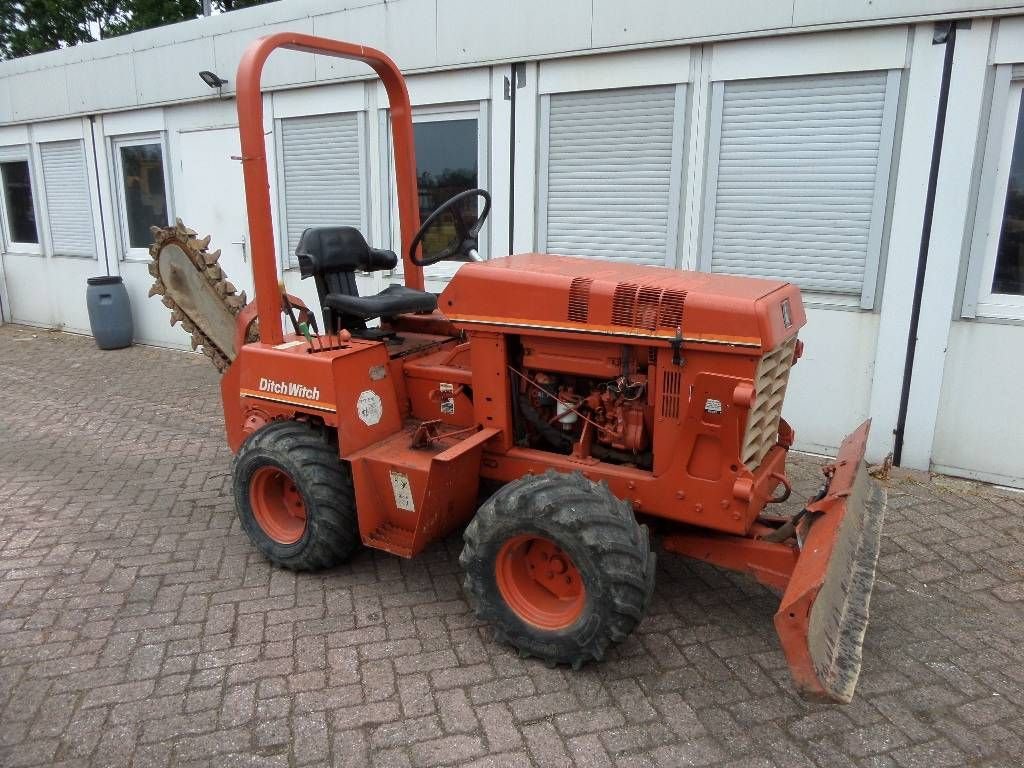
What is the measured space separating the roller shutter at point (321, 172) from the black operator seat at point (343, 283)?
3351 mm

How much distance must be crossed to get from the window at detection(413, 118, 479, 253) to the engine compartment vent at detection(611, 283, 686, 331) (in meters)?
3.54

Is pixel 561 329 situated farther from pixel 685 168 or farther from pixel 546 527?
pixel 685 168

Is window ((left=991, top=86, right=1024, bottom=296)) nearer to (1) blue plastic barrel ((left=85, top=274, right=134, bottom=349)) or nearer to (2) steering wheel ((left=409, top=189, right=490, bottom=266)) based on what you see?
(2) steering wheel ((left=409, top=189, right=490, bottom=266))

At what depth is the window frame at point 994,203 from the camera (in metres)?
4.42

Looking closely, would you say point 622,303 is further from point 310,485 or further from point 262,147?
point 262,147

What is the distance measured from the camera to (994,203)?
4.60 metres

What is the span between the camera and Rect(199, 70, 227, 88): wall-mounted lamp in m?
7.75

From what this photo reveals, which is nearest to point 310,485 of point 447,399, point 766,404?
point 447,399

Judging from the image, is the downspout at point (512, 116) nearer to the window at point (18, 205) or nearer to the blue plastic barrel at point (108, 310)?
the blue plastic barrel at point (108, 310)

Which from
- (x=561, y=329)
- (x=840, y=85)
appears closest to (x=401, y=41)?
(x=840, y=85)

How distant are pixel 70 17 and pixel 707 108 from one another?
76.0 ft

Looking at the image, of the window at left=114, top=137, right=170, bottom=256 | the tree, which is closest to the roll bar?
the window at left=114, top=137, right=170, bottom=256

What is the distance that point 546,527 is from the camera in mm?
2742

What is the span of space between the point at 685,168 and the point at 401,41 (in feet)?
9.16
